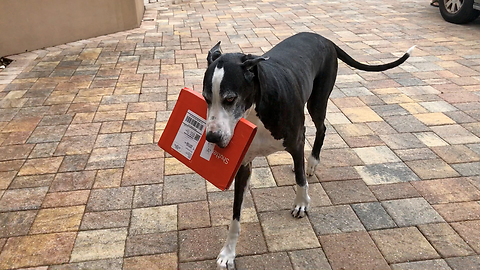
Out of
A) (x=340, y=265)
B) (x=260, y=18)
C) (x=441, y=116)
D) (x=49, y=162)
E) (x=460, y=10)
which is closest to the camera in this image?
(x=340, y=265)

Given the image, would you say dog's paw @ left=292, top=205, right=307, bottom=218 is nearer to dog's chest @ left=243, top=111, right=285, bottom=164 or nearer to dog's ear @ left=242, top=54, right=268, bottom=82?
dog's chest @ left=243, top=111, right=285, bottom=164

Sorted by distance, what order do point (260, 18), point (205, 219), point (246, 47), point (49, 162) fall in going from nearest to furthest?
1. point (205, 219)
2. point (49, 162)
3. point (246, 47)
4. point (260, 18)

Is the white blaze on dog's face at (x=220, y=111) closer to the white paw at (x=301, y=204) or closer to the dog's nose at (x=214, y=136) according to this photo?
the dog's nose at (x=214, y=136)

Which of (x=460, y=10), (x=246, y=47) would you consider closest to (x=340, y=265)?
(x=246, y=47)

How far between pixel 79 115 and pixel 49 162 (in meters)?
1.02

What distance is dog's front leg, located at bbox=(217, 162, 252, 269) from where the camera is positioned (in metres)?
2.37

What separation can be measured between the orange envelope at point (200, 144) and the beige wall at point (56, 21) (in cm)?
572

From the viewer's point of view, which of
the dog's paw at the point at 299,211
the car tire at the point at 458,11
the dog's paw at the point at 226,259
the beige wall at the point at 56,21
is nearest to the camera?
the dog's paw at the point at 226,259

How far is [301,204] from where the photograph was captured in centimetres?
277

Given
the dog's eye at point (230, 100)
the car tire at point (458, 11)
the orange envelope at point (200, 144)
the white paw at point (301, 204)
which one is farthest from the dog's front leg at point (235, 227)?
the car tire at point (458, 11)

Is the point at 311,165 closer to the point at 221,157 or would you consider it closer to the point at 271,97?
the point at 271,97

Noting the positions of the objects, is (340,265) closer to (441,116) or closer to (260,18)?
(441,116)

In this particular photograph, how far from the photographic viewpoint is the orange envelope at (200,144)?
1949mm

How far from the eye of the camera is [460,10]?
765 cm
